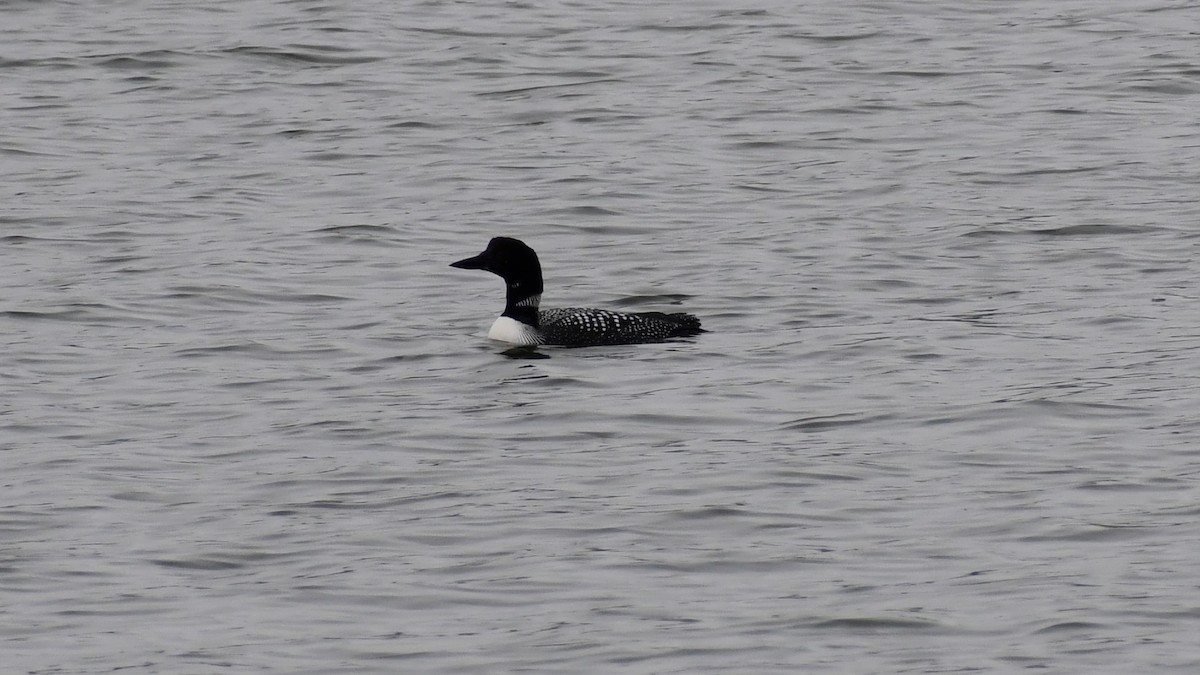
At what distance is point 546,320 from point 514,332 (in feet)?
0.81

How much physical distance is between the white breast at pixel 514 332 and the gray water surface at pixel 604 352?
0.21 m

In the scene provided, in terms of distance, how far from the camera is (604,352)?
40.9 ft

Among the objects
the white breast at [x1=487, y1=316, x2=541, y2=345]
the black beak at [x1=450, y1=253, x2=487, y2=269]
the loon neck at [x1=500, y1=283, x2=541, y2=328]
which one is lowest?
the white breast at [x1=487, y1=316, x2=541, y2=345]

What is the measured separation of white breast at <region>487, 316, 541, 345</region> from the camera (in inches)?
495

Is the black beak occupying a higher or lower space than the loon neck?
higher

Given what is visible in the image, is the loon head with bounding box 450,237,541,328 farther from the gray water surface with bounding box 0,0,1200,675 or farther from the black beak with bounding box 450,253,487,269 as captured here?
the gray water surface with bounding box 0,0,1200,675

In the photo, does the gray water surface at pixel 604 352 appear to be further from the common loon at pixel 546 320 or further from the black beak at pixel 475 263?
the black beak at pixel 475 263

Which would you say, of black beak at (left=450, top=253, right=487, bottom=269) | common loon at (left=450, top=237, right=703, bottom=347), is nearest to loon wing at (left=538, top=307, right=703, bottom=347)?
common loon at (left=450, top=237, right=703, bottom=347)

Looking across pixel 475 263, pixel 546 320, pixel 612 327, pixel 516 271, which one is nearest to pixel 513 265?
pixel 516 271

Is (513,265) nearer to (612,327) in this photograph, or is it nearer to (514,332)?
(514,332)

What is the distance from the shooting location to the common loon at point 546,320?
1243 cm

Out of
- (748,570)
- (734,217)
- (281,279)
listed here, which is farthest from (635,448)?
(734,217)

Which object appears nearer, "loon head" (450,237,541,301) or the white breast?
the white breast

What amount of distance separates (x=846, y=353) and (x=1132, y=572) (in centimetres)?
396
